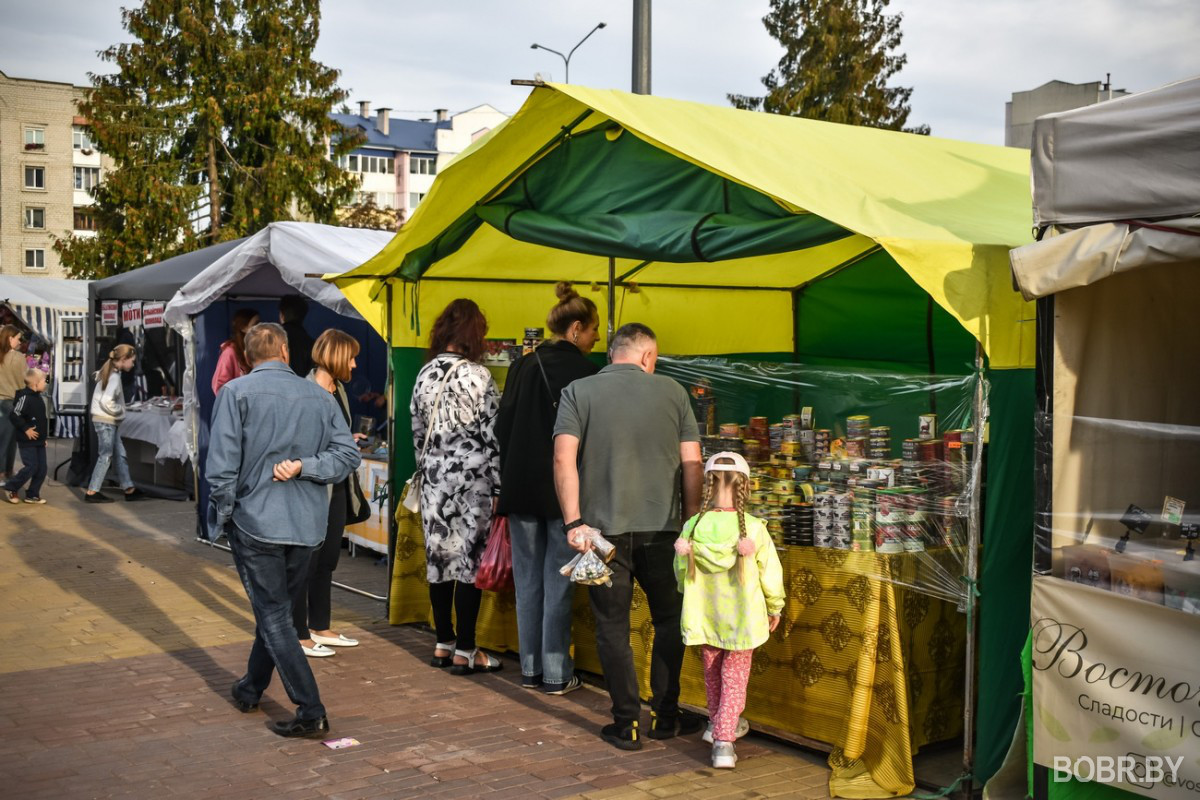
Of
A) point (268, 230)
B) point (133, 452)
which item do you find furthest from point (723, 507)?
point (133, 452)

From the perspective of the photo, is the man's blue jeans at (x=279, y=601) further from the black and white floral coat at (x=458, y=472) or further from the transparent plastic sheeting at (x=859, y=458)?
the transparent plastic sheeting at (x=859, y=458)

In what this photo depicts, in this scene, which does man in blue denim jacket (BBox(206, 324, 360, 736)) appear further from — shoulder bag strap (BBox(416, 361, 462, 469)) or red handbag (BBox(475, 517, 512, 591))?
red handbag (BBox(475, 517, 512, 591))

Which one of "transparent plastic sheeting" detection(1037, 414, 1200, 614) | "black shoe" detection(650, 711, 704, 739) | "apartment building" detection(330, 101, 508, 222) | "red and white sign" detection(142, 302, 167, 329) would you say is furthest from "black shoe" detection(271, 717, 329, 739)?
"apartment building" detection(330, 101, 508, 222)

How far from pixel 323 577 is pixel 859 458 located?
3304mm

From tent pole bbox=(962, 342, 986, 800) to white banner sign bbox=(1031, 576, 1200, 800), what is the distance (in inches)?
14.6

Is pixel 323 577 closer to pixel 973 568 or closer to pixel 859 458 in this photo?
pixel 859 458

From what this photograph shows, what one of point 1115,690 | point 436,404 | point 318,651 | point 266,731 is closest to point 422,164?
point 318,651

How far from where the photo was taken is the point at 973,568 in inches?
188

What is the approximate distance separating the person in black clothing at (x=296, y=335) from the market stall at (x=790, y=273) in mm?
2351

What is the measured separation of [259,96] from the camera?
2894cm

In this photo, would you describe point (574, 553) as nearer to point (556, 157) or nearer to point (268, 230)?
point (556, 157)

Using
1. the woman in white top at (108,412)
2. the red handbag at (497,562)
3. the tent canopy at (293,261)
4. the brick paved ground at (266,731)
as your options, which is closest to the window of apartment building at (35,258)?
the woman in white top at (108,412)

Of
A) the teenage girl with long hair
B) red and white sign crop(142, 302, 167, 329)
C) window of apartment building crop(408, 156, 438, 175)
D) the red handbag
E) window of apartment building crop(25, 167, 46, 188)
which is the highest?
window of apartment building crop(408, 156, 438, 175)

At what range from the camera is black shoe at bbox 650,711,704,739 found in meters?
5.58
